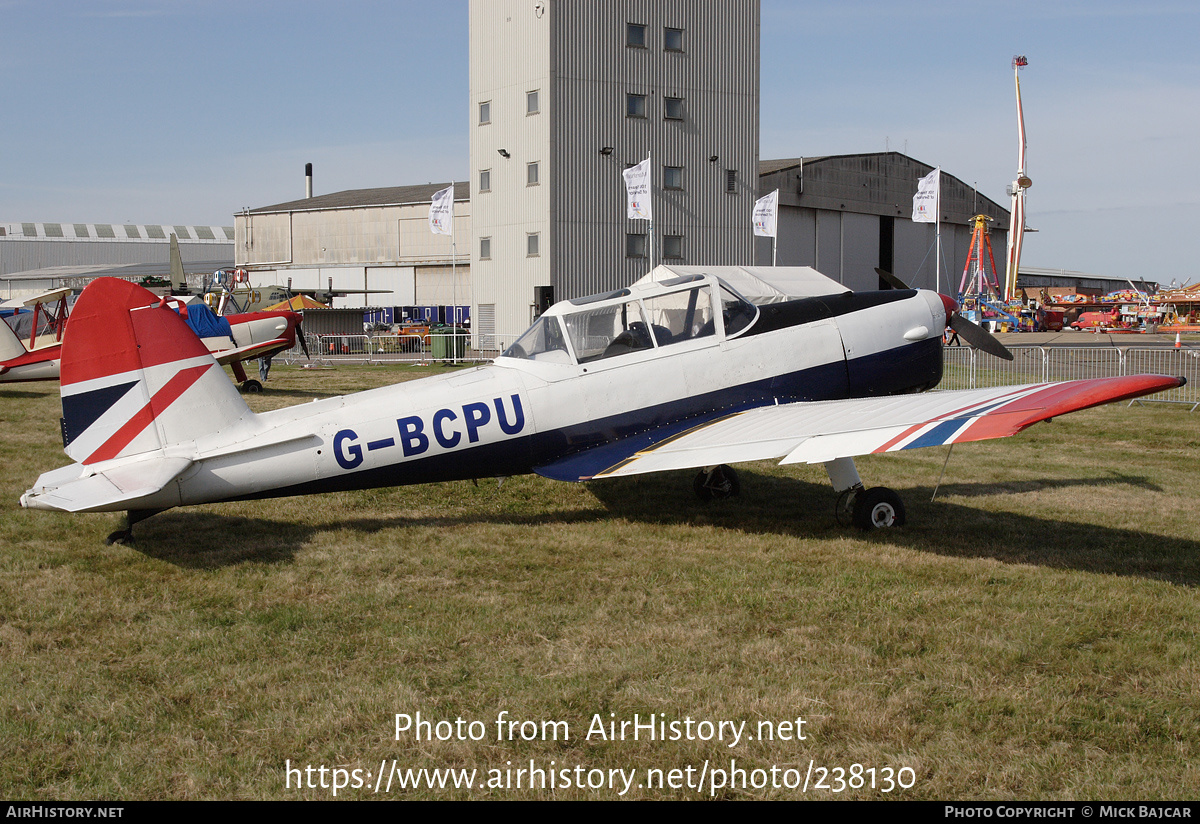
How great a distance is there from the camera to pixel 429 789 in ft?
11.2

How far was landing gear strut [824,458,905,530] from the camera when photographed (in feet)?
24.1

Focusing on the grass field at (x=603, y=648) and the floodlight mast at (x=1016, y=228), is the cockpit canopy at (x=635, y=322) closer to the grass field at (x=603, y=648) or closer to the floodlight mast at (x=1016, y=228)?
the grass field at (x=603, y=648)

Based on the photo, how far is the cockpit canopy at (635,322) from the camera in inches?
296

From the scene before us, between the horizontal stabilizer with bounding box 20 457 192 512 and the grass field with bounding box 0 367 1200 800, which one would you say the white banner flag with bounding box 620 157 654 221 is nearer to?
the grass field with bounding box 0 367 1200 800

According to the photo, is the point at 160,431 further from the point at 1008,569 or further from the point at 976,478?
the point at 976,478

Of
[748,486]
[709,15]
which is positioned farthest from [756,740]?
[709,15]

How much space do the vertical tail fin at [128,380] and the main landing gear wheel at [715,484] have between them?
4.26 metres

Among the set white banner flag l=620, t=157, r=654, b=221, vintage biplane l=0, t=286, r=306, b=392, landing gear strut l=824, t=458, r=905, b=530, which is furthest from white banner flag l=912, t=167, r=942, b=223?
landing gear strut l=824, t=458, r=905, b=530

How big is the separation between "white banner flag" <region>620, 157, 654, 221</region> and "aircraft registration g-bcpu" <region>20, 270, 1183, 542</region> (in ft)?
68.0

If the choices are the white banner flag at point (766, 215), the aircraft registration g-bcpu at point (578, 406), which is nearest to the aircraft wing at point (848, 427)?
the aircraft registration g-bcpu at point (578, 406)

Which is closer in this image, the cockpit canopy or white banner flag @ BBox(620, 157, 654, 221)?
the cockpit canopy

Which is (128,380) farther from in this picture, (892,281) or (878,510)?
(892,281)

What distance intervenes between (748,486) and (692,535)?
86.9 inches

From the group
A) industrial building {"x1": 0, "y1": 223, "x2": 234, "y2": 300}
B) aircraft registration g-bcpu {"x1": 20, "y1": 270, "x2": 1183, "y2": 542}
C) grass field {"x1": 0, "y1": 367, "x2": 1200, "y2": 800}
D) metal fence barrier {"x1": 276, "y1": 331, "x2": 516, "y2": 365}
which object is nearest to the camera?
grass field {"x1": 0, "y1": 367, "x2": 1200, "y2": 800}
